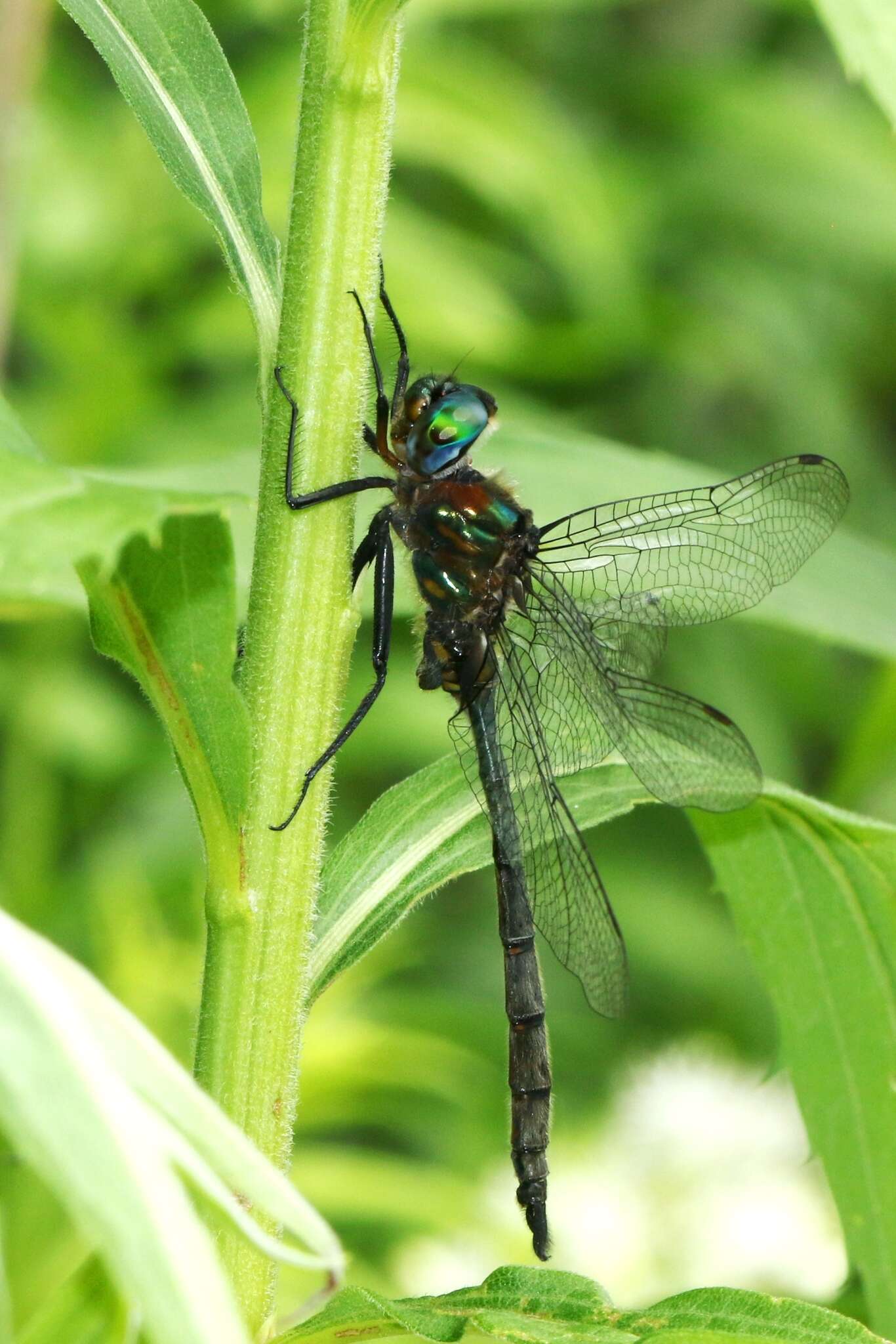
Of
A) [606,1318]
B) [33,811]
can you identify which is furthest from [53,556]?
[33,811]

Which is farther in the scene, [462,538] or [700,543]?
[700,543]

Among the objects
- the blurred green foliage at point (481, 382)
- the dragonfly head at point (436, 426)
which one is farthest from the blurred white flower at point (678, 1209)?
the dragonfly head at point (436, 426)

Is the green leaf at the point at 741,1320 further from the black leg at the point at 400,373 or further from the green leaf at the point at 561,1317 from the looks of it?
the black leg at the point at 400,373

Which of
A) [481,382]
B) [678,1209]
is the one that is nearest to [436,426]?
[678,1209]

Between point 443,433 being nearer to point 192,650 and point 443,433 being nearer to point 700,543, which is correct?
point 700,543

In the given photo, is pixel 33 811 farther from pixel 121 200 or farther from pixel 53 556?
pixel 53 556

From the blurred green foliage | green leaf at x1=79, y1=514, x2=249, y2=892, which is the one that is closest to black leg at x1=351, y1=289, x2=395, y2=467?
the blurred green foliage

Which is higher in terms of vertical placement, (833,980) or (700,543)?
(700,543)
